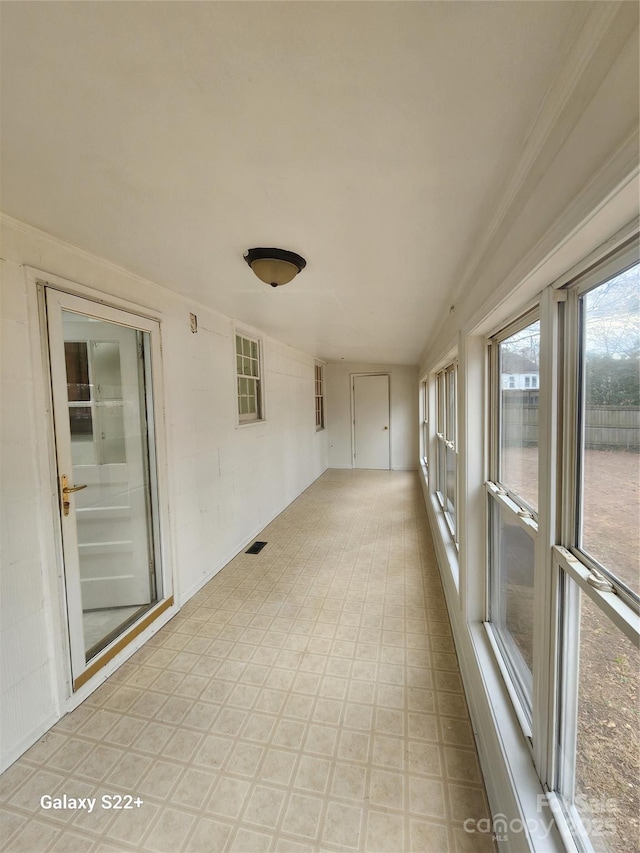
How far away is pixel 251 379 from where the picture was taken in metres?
4.04

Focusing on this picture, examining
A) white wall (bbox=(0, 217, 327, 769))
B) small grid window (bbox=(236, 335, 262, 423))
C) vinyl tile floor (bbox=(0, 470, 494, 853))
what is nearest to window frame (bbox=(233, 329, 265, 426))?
small grid window (bbox=(236, 335, 262, 423))

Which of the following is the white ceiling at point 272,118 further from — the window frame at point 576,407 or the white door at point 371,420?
the white door at point 371,420

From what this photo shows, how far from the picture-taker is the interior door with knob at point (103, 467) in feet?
5.73

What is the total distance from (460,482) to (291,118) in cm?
191

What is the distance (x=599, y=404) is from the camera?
2.99 feet

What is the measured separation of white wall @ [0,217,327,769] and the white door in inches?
104

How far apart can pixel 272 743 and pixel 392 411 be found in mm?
6195

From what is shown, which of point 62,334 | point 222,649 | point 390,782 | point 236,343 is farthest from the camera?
point 236,343

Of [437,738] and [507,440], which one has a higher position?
[507,440]

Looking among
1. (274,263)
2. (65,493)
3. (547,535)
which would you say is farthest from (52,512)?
(547,535)

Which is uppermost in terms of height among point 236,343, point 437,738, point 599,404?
point 236,343

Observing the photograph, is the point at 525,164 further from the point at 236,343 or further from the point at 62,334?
the point at 236,343

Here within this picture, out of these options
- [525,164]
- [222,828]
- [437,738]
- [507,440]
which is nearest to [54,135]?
[525,164]

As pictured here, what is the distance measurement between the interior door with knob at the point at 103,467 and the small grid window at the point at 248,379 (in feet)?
4.60
